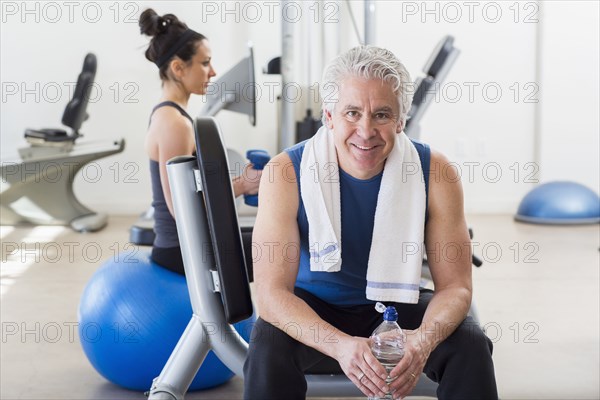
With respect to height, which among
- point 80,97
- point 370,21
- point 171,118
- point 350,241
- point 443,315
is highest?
point 370,21

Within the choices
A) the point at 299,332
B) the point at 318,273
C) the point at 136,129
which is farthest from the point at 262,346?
the point at 136,129

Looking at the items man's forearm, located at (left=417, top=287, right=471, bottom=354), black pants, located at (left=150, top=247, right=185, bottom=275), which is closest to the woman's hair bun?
black pants, located at (left=150, top=247, right=185, bottom=275)

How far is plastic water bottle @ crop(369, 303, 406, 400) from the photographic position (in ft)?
5.46

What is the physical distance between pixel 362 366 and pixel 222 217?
1.43 ft

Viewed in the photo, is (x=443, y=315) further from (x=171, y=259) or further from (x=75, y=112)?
(x=75, y=112)

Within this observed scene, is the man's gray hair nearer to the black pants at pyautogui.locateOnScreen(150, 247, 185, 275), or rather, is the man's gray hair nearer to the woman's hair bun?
the black pants at pyautogui.locateOnScreen(150, 247, 185, 275)

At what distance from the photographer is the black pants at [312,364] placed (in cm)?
158

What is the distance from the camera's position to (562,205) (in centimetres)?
552

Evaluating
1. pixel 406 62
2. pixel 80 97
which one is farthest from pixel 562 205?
pixel 80 97

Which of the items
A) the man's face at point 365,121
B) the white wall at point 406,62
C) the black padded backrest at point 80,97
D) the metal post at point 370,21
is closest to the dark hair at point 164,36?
the man's face at point 365,121

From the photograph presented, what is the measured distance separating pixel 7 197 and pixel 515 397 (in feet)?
12.4

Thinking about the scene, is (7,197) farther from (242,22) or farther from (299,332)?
(299,332)

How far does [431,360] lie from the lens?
5.47ft

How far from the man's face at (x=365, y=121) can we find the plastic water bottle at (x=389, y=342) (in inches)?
12.1
